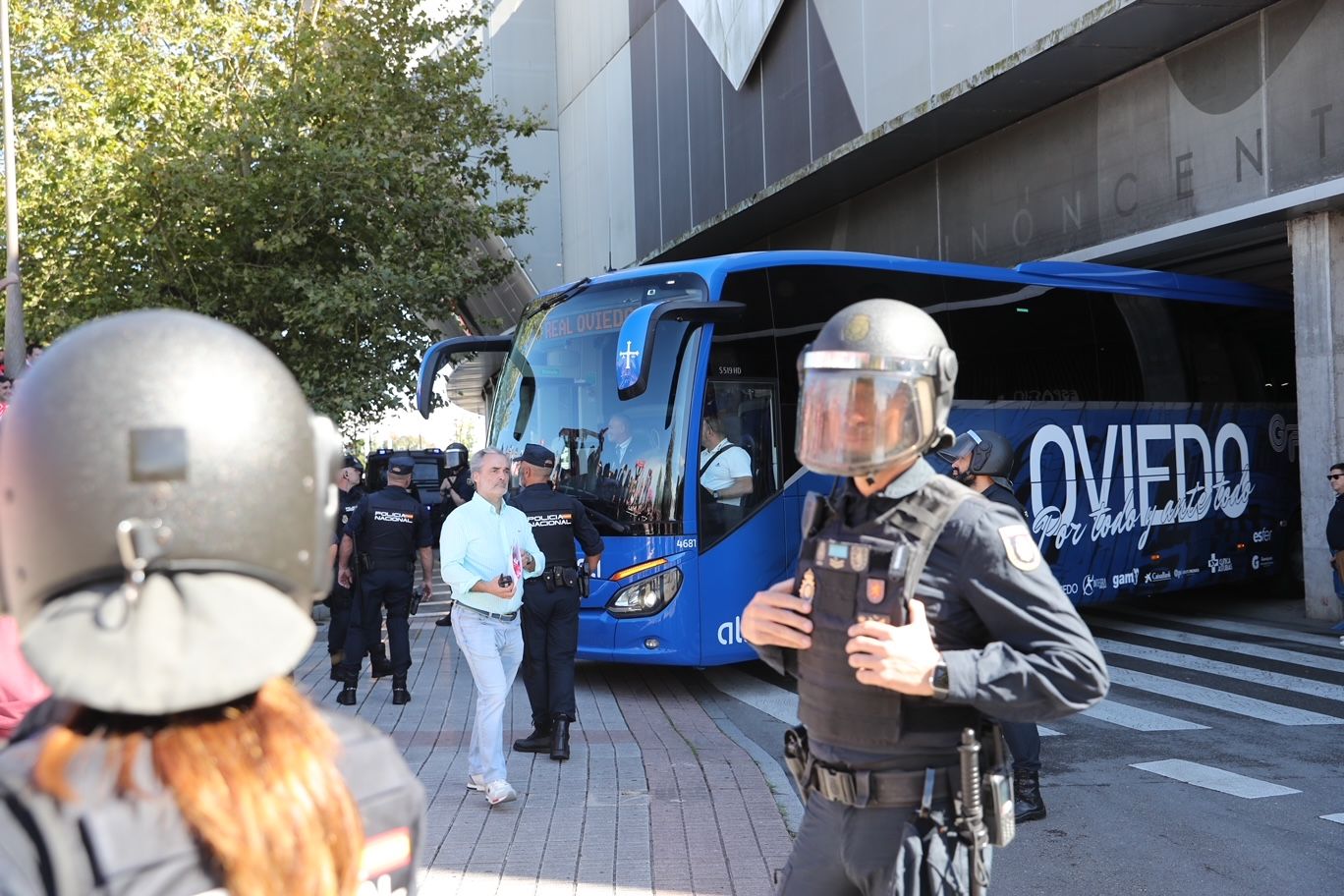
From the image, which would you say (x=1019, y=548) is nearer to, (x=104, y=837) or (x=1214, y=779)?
(x=104, y=837)

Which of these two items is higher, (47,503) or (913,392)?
(913,392)

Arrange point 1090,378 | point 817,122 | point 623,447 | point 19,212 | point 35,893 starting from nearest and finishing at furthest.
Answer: point 35,893 < point 623,447 < point 1090,378 < point 817,122 < point 19,212

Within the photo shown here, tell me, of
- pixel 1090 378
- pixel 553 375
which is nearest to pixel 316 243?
pixel 553 375

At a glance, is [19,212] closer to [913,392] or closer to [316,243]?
[316,243]

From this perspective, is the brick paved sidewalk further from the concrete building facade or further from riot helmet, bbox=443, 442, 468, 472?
riot helmet, bbox=443, 442, 468, 472

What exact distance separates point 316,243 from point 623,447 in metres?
10.6

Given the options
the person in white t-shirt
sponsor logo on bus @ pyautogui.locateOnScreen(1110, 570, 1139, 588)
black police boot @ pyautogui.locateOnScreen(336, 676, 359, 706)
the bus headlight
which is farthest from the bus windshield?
sponsor logo on bus @ pyautogui.locateOnScreen(1110, 570, 1139, 588)

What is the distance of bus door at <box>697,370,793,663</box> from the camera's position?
8.90 m

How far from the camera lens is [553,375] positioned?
9680mm

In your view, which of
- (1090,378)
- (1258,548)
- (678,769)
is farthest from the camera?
(1258,548)

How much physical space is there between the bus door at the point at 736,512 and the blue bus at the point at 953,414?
0.06ft

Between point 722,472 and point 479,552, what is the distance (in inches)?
122

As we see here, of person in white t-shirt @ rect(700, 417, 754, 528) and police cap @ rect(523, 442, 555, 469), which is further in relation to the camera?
person in white t-shirt @ rect(700, 417, 754, 528)

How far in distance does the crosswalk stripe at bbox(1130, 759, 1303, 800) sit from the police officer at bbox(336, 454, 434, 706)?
5.43 meters
